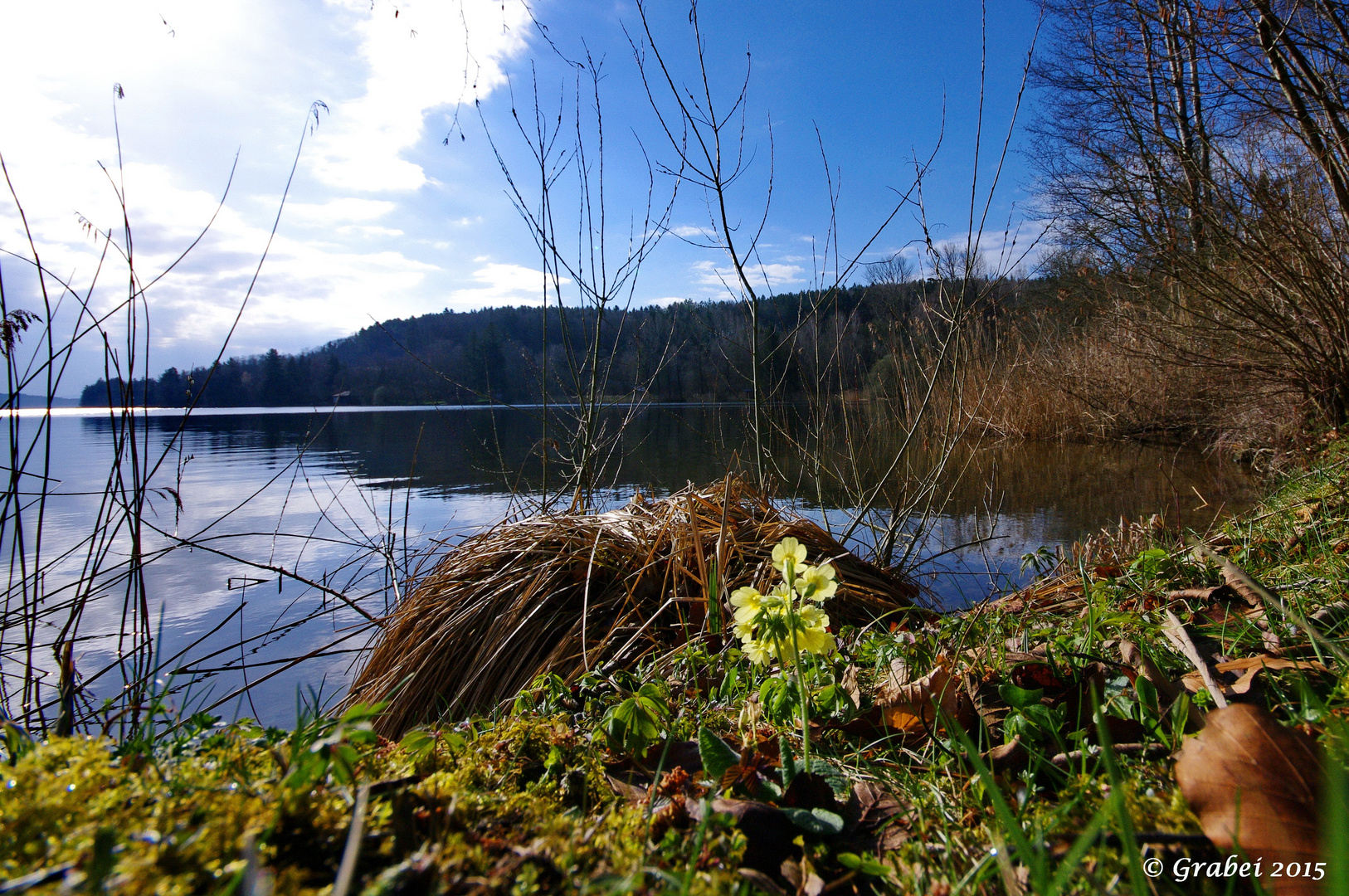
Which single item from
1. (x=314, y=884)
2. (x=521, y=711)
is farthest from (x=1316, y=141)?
(x=314, y=884)

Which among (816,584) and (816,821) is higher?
(816,584)

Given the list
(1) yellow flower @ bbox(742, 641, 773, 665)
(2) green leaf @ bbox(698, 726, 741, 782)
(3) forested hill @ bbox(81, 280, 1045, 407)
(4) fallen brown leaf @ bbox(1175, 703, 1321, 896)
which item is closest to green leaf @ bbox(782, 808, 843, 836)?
(2) green leaf @ bbox(698, 726, 741, 782)

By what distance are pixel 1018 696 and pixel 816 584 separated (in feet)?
1.25

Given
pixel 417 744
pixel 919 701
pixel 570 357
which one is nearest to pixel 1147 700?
pixel 919 701

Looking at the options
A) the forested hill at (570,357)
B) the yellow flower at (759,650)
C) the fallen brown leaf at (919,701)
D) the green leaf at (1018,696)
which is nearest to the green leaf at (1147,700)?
the green leaf at (1018,696)

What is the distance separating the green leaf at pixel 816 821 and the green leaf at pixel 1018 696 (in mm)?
402

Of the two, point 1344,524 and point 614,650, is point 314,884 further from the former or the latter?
point 1344,524

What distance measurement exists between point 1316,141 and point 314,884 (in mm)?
6164

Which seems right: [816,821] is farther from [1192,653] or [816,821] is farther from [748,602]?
[1192,653]

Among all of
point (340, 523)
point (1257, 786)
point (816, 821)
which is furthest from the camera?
point (340, 523)

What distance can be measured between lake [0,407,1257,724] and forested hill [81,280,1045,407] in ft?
1.52

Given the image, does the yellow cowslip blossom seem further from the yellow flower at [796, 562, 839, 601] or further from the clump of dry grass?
the clump of dry grass

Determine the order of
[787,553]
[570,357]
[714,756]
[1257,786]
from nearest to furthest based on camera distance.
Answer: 1. [1257,786]
2. [714,756]
3. [787,553]
4. [570,357]

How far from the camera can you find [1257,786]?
60 centimetres
